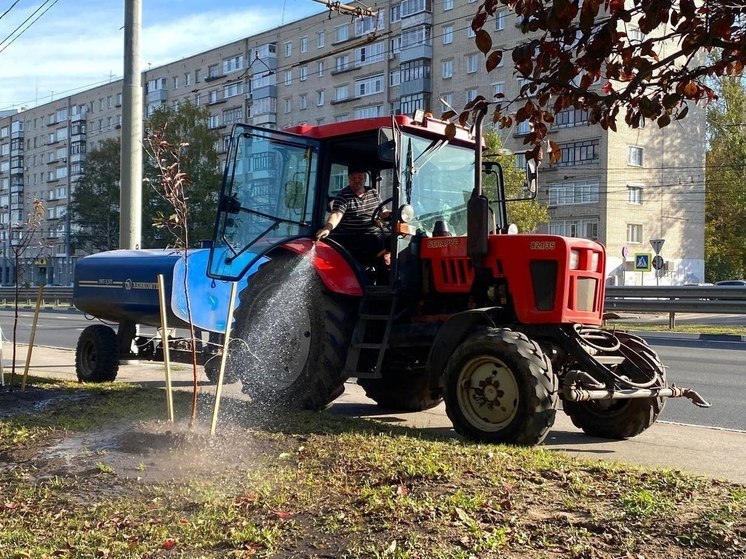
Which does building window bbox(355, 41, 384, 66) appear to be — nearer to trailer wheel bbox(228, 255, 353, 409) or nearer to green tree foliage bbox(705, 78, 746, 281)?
green tree foliage bbox(705, 78, 746, 281)

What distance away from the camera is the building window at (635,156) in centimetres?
5395

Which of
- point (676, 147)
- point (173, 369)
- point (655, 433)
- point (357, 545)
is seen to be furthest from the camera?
point (676, 147)

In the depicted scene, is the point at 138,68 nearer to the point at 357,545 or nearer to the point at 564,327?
the point at 564,327

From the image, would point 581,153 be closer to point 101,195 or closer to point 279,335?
point 101,195

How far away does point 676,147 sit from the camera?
56.4 m

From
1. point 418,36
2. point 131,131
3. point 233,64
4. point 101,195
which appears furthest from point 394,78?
point 131,131

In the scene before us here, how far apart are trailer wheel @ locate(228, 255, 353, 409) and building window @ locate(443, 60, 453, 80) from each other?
5136 cm

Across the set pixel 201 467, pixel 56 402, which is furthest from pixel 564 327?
pixel 56 402

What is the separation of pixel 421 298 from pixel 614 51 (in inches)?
187

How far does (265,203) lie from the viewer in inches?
348

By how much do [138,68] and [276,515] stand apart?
10.7 metres

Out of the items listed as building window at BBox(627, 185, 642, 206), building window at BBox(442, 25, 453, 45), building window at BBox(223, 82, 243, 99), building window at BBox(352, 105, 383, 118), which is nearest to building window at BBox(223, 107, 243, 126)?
building window at BBox(223, 82, 243, 99)

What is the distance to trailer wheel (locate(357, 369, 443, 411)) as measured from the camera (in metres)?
8.97

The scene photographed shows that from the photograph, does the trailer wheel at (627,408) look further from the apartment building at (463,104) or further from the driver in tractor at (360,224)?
the apartment building at (463,104)
